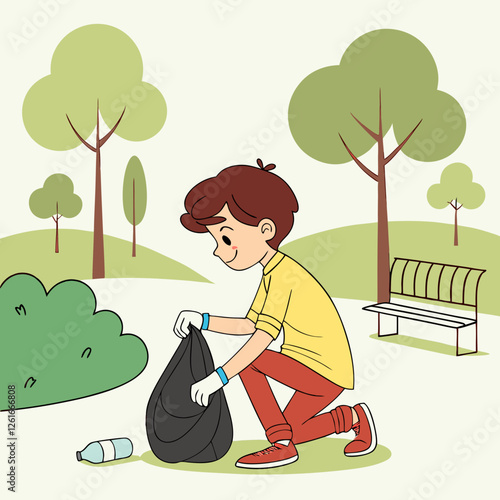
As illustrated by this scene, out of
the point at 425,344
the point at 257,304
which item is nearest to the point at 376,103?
the point at 425,344

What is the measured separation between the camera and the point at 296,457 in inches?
288

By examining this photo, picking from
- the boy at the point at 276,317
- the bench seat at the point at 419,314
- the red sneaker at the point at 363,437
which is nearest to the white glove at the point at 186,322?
the boy at the point at 276,317

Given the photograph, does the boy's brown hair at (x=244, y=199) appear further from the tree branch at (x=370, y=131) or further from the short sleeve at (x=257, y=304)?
the tree branch at (x=370, y=131)

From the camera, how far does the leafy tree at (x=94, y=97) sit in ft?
38.3

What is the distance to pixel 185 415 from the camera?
23.5ft

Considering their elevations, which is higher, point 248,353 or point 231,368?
point 248,353

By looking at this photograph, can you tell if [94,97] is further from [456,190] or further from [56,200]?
[456,190]

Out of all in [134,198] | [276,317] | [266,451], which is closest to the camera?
[276,317]

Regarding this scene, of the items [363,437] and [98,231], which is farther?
[98,231]

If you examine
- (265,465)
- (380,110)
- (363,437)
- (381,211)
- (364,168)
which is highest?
(380,110)

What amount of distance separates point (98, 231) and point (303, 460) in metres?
5.52

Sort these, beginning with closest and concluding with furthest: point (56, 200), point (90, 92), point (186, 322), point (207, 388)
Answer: point (207, 388)
point (186, 322)
point (90, 92)
point (56, 200)

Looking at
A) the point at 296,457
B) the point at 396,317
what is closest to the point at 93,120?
the point at 396,317

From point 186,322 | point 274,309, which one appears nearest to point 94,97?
point 186,322
